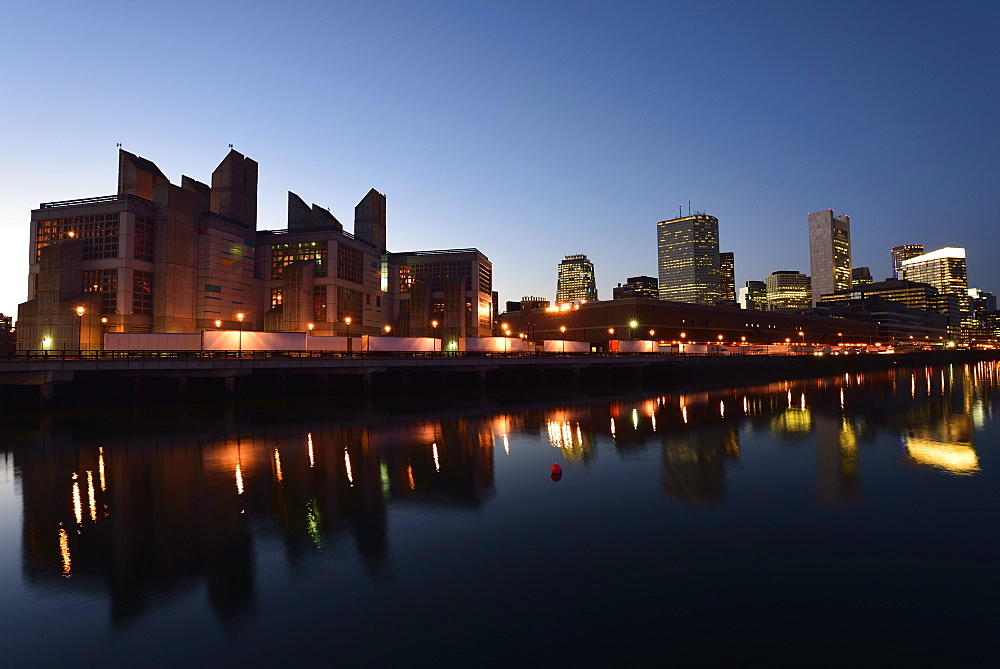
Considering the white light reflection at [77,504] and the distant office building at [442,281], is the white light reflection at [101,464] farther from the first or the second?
the distant office building at [442,281]

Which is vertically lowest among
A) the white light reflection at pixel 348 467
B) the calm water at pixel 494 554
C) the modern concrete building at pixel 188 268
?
the calm water at pixel 494 554

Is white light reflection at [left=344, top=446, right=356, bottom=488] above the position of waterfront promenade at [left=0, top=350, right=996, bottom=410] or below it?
below

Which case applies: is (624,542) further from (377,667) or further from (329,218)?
(329,218)

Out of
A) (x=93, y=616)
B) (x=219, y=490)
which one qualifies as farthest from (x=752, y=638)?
(x=219, y=490)

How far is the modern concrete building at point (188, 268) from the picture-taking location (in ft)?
289

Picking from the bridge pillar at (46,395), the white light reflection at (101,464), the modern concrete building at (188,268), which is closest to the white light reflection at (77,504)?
the white light reflection at (101,464)

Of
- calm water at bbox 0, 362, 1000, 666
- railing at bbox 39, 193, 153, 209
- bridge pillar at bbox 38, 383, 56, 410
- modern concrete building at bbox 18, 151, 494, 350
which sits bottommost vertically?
calm water at bbox 0, 362, 1000, 666

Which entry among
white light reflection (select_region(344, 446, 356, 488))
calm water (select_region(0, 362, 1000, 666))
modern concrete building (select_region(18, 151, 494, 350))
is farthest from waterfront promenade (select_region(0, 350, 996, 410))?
modern concrete building (select_region(18, 151, 494, 350))

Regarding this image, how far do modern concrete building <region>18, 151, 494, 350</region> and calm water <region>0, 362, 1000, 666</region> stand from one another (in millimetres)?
68945

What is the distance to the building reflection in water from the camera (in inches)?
607

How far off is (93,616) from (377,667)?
22.9ft

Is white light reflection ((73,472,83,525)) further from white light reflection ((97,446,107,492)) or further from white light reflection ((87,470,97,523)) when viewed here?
white light reflection ((97,446,107,492))

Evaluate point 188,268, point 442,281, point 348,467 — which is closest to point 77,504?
point 348,467

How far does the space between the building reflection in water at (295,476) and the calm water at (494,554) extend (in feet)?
0.52
